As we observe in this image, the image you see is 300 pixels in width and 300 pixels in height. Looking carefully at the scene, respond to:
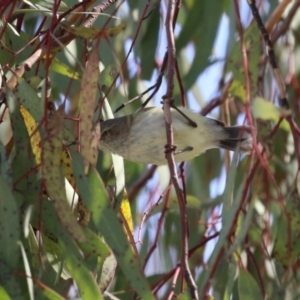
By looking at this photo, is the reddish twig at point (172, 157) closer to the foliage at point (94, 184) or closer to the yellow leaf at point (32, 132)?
the foliage at point (94, 184)

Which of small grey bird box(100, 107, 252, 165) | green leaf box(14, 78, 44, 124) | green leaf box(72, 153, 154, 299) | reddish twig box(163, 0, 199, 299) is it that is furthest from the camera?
small grey bird box(100, 107, 252, 165)

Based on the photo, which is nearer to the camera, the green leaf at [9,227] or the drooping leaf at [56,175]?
the drooping leaf at [56,175]

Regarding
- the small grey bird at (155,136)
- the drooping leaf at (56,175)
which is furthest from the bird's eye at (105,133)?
the drooping leaf at (56,175)

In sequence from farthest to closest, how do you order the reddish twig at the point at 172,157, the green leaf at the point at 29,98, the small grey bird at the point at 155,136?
the small grey bird at the point at 155,136 → the green leaf at the point at 29,98 → the reddish twig at the point at 172,157

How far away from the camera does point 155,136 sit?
2371mm

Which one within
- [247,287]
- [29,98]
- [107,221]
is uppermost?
[29,98]

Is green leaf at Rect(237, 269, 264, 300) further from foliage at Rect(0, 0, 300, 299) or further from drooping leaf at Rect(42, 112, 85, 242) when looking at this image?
drooping leaf at Rect(42, 112, 85, 242)

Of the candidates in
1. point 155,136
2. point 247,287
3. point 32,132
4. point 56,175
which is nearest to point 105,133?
point 155,136

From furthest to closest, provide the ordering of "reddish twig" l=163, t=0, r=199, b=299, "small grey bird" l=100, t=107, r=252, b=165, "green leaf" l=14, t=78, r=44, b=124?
1. "small grey bird" l=100, t=107, r=252, b=165
2. "green leaf" l=14, t=78, r=44, b=124
3. "reddish twig" l=163, t=0, r=199, b=299

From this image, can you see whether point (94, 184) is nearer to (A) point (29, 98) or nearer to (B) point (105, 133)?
(A) point (29, 98)

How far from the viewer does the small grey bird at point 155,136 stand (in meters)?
2.36

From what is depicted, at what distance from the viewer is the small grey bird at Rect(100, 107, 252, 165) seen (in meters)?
2.36

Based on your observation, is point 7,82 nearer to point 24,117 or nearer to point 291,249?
point 24,117

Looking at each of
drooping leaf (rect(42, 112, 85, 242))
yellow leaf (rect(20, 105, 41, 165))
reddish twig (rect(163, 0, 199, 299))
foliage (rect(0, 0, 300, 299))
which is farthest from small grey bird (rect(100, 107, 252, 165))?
drooping leaf (rect(42, 112, 85, 242))
